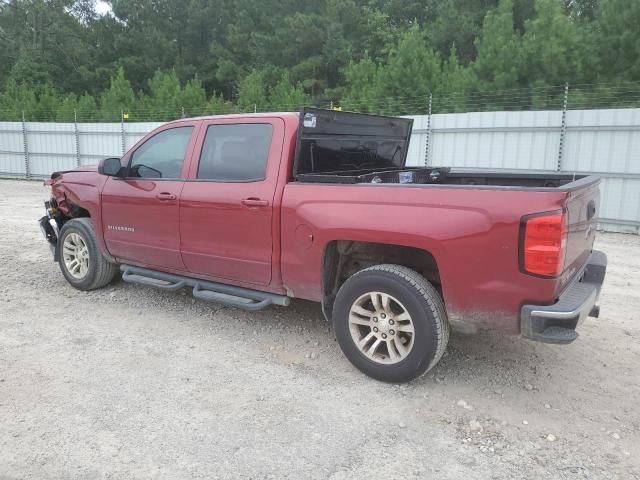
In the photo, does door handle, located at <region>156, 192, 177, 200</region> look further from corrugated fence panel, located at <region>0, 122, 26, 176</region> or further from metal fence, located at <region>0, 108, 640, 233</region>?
corrugated fence panel, located at <region>0, 122, 26, 176</region>

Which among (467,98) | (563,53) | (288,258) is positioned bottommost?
(288,258)

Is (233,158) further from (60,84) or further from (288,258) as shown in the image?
(60,84)

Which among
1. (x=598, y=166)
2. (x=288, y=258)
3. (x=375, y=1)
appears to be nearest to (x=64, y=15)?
(x=375, y=1)

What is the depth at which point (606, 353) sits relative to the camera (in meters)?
4.32

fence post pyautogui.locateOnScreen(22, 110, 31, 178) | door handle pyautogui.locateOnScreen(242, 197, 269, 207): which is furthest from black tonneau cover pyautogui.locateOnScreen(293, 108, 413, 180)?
fence post pyautogui.locateOnScreen(22, 110, 31, 178)

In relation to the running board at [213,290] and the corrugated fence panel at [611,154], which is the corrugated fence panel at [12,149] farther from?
the corrugated fence panel at [611,154]

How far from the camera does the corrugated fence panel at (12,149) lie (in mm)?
21234

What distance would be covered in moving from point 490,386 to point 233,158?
102 inches

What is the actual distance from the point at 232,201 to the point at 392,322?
1594 millimetres

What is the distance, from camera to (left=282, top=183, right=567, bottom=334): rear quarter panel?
3182mm

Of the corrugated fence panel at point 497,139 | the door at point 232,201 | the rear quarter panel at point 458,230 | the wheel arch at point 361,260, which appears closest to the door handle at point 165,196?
the door at point 232,201

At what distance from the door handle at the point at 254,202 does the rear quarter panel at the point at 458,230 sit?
36 cm

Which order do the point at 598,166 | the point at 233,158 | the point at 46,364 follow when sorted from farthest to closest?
the point at 598,166 → the point at 233,158 → the point at 46,364

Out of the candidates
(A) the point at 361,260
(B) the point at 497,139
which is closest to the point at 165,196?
(A) the point at 361,260
